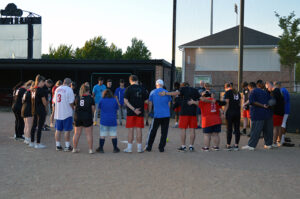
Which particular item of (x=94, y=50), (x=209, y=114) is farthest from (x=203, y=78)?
(x=94, y=50)

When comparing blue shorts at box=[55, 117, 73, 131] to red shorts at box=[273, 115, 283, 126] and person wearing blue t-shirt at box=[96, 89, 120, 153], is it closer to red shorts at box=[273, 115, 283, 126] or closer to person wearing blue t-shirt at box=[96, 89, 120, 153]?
person wearing blue t-shirt at box=[96, 89, 120, 153]

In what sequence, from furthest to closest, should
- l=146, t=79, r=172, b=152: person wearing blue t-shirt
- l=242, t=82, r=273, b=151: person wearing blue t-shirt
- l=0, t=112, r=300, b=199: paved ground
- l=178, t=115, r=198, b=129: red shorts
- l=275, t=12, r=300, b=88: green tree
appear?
l=275, t=12, r=300, b=88: green tree, l=242, t=82, r=273, b=151: person wearing blue t-shirt, l=178, t=115, r=198, b=129: red shorts, l=146, t=79, r=172, b=152: person wearing blue t-shirt, l=0, t=112, r=300, b=199: paved ground

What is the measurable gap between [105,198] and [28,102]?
18.5ft

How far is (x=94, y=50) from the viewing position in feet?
220

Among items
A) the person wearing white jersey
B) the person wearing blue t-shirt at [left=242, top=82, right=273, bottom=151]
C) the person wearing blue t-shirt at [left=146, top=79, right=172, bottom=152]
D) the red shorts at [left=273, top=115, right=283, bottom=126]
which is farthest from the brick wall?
the person wearing white jersey

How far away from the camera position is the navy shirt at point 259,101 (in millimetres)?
9411

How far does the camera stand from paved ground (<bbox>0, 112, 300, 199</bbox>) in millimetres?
5266

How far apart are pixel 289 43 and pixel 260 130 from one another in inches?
931

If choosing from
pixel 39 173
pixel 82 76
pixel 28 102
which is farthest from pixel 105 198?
pixel 82 76

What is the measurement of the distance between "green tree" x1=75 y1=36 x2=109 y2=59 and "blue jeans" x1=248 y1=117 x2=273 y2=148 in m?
58.5

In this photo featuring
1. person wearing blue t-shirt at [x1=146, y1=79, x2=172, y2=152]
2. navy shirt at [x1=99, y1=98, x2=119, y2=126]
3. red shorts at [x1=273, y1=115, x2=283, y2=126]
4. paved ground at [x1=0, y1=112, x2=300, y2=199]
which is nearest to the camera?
paved ground at [x1=0, y1=112, x2=300, y2=199]

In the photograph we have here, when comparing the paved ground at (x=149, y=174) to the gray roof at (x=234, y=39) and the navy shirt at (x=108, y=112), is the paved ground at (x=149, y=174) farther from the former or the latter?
the gray roof at (x=234, y=39)

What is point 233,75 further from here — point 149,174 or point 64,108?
point 149,174

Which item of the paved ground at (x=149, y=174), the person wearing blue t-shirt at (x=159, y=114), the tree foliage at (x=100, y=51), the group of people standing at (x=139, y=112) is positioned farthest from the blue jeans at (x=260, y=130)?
the tree foliage at (x=100, y=51)
